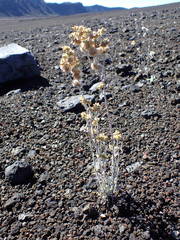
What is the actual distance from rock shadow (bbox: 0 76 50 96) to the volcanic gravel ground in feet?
0.07

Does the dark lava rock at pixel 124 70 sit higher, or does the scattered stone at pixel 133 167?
the dark lava rock at pixel 124 70

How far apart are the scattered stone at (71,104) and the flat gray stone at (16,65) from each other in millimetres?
1546

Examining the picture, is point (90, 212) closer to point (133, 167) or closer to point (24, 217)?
point (24, 217)

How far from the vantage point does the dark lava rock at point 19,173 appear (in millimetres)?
3898

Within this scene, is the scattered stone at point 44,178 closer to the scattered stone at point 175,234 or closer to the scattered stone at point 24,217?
the scattered stone at point 24,217

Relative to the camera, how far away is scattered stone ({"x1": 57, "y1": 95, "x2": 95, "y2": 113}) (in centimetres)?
557

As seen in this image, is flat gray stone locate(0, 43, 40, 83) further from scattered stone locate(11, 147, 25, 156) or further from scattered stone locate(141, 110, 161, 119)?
scattered stone locate(141, 110, 161, 119)

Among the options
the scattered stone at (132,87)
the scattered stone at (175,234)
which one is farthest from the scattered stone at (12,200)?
the scattered stone at (132,87)

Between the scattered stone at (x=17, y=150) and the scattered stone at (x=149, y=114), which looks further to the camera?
the scattered stone at (x=149, y=114)

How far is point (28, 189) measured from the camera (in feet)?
12.5

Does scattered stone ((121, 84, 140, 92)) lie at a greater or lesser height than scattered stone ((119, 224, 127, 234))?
greater

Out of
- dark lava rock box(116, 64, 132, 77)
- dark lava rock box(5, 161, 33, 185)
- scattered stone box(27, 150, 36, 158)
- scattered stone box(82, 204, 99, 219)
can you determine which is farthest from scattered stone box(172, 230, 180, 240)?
dark lava rock box(116, 64, 132, 77)

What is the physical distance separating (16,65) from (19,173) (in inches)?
138

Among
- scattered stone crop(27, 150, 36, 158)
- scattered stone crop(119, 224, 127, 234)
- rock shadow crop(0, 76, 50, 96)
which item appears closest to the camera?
scattered stone crop(119, 224, 127, 234)
